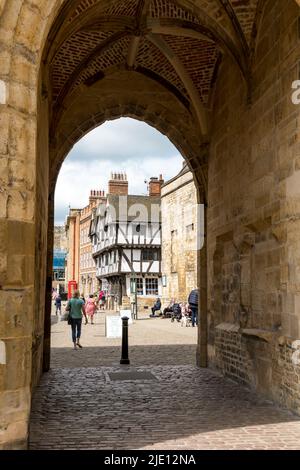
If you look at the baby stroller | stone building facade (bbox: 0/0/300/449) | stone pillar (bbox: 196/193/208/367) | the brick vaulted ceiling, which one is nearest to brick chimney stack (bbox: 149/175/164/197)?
the baby stroller

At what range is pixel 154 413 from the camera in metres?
6.18

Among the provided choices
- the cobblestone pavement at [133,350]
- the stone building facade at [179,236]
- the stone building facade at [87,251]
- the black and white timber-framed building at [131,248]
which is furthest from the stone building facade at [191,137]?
the stone building facade at [87,251]

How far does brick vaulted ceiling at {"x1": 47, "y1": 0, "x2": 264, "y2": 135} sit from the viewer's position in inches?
325

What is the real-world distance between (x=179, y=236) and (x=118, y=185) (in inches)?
600

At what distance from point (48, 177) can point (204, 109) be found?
345 centimetres

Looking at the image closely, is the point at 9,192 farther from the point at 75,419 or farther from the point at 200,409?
the point at 200,409

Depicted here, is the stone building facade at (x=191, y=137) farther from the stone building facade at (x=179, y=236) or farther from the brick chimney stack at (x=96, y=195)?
the brick chimney stack at (x=96, y=195)

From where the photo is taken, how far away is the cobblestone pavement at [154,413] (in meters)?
4.91

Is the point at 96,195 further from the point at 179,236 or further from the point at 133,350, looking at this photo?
the point at 133,350

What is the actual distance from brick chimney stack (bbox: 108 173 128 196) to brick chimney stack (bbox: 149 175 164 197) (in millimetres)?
2067

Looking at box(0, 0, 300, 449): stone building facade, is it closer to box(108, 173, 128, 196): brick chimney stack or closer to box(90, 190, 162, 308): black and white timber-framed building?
box(90, 190, 162, 308): black and white timber-framed building

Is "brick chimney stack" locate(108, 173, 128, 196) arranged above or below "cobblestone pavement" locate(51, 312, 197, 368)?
above

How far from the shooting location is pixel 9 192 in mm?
4020

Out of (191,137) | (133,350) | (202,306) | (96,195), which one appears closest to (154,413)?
(202,306)
